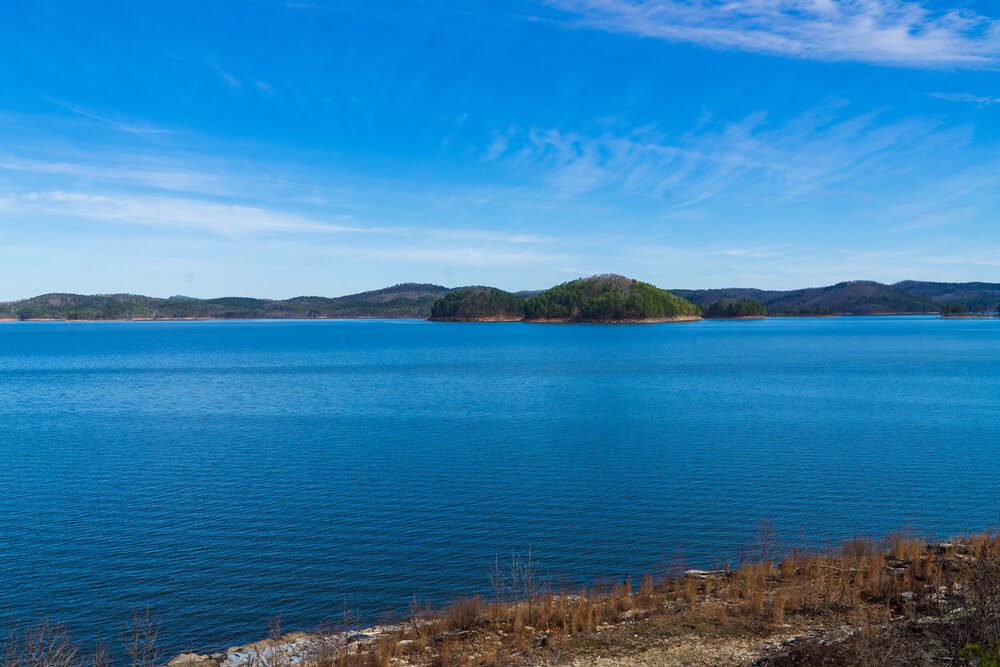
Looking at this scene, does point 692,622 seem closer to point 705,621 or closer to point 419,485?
point 705,621

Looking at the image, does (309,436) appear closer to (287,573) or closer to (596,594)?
(287,573)

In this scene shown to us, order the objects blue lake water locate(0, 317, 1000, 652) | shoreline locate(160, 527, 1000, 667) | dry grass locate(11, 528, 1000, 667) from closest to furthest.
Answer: dry grass locate(11, 528, 1000, 667) < shoreline locate(160, 527, 1000, 667) < blue lake water locate(0, 317, 1000, 652)

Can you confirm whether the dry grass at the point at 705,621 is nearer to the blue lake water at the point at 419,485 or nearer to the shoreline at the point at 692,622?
the shoreline at the point at 692,622

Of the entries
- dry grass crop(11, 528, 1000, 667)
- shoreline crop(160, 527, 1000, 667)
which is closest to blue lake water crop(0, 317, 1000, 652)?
dry grass crop(11, 528, 1000, 667)

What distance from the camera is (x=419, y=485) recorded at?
30.2m

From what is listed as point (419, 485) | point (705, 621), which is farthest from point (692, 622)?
point (419, 485)

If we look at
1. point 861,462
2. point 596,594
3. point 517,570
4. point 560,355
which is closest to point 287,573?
point 517,570

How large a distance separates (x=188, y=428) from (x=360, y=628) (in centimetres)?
3370

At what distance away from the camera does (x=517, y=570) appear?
67.2ft

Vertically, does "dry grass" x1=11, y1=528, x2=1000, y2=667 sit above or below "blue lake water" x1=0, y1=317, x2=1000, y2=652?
above

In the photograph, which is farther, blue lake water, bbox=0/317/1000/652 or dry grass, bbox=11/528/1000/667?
blue lake water, bbox=0/317/1000/652

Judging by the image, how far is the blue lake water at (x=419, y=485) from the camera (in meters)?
20.2

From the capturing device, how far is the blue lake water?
66.3 feet

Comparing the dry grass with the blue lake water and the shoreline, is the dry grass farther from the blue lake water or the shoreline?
the blue lake water
